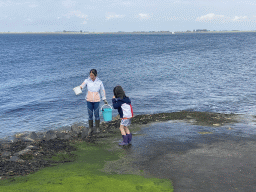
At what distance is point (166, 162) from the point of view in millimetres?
7145

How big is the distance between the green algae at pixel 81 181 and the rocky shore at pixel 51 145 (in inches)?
17.6

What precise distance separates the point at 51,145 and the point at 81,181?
10.8ft

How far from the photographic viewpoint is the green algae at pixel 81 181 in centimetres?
565

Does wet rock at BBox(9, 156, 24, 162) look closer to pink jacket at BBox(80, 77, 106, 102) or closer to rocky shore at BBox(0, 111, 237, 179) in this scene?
rocky shore at BBox(0, 111, 237, 179)

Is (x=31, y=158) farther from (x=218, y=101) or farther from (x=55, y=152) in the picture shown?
(x=218, y=101)

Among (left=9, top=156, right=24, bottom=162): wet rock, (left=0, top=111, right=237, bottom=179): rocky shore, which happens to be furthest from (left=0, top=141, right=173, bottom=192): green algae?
(left=9, top=156, right=24, bottom=162): wet rock

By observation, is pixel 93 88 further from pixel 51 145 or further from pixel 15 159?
pixel 15 159

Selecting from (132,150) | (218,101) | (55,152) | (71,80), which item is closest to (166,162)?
→ (132,150)

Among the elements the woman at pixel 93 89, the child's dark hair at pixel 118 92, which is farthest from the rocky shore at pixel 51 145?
the child's dark hair at pixel 118 92

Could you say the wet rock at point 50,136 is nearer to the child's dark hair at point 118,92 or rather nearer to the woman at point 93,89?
the woman at point 93,89

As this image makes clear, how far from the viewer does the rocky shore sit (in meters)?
6.89

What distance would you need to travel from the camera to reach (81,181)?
5953mm

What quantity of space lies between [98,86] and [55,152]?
3.10m

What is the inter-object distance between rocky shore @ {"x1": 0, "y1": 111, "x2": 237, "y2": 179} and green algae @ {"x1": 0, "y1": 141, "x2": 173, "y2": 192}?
1.47 ft
